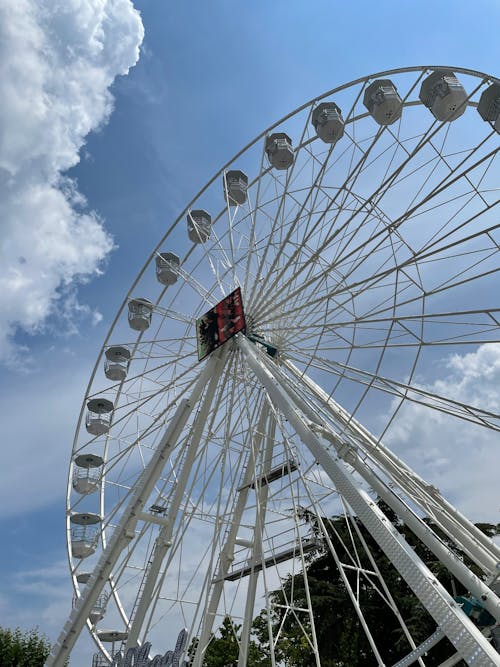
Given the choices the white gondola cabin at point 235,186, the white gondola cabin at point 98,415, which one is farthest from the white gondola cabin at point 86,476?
the white gondola cabin at point 235,186

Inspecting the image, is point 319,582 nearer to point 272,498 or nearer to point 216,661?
point 216,661

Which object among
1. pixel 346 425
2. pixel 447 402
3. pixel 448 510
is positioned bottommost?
pixel 448 510

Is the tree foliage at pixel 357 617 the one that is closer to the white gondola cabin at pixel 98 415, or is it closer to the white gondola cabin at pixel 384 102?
the white gondola cabin at pixel 98 415

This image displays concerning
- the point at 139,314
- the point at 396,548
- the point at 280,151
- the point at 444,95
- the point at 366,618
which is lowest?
the point at 396,548

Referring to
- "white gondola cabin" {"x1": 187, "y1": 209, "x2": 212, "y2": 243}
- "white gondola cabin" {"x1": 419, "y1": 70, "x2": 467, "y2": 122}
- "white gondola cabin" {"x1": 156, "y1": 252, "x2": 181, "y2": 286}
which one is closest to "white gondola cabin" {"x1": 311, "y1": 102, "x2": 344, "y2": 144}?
"white gondola cabin" {"x1": 419, "y1": 70, "x2": 467, "y2": 122}

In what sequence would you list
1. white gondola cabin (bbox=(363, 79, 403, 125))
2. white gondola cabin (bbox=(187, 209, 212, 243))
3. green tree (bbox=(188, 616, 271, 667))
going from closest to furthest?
white gondola cabin (bbox=(363, 79, 403, 125)) → white gondola cabin (bbox=(187, 209, 212, 243)) → green tree (bbox=(188, 616, 271, 667))

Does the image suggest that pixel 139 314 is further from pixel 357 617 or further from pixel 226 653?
pixel 226 653

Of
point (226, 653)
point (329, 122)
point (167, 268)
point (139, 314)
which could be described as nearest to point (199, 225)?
point (167, 268)

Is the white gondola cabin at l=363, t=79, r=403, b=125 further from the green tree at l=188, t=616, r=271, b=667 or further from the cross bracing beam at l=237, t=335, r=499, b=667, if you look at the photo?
the green tree at l=188, t=616, r=271, b=667

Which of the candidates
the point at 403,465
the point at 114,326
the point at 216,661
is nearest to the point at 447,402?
the point at 403,465

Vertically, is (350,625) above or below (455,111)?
below

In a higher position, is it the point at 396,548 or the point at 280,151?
the point at 280,151

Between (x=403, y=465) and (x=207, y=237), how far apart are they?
984cm

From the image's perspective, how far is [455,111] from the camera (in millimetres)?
12164
